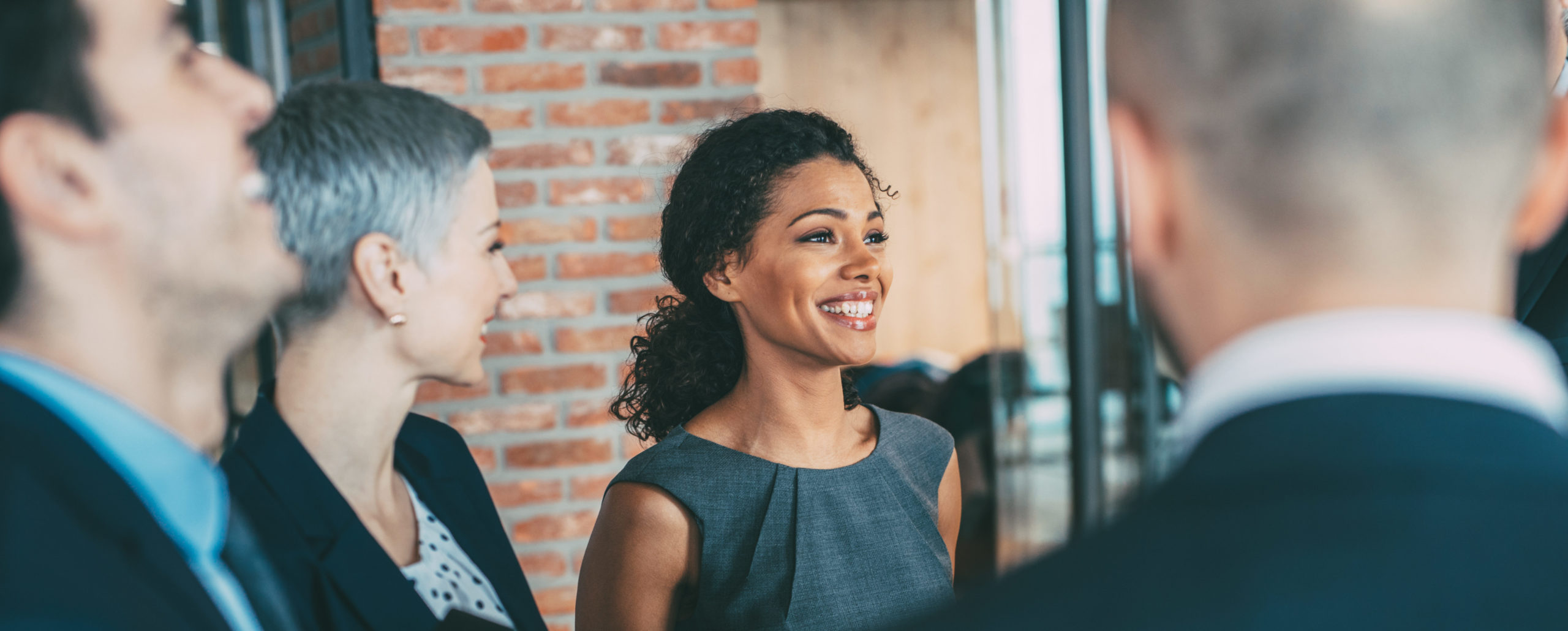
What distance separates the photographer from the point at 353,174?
92 cm

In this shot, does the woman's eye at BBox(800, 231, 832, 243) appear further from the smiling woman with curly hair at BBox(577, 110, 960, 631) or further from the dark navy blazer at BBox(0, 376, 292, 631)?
the dark navy blazer at BBox(0, 376, 292, 631)

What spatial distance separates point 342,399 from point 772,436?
2.45 ft

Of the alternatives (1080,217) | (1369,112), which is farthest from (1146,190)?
(1080,217)

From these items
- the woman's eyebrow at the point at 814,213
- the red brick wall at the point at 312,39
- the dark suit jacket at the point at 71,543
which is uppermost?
the red brick wall at the point at 312,39

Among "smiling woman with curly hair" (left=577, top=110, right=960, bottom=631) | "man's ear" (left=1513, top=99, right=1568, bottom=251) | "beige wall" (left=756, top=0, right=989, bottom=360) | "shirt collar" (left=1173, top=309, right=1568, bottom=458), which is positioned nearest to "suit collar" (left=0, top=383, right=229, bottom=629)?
"shirt collar" (left=1173, top=309, right=1568, bottom=458)

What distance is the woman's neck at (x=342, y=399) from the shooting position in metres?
0.98

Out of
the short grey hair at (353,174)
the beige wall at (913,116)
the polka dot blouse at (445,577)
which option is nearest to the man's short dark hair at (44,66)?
the short grey hair at (353,174)

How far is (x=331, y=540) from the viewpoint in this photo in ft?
3.23

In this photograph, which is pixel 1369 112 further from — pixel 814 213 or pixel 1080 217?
pixel 1080 217

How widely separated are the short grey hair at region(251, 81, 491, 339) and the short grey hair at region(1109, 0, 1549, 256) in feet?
2.20

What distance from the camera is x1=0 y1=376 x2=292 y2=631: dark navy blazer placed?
1.72 feet

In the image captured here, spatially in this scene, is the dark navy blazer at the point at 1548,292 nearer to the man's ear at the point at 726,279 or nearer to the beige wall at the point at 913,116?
the man's ear at the point at 726,279

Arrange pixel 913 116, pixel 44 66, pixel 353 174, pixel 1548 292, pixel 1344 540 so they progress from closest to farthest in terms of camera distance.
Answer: pixel 1344 540 < pixel 44 66 < pixel 353 174 < pixel 1548 292 < pixel 913 116

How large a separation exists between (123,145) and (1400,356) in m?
0.59
